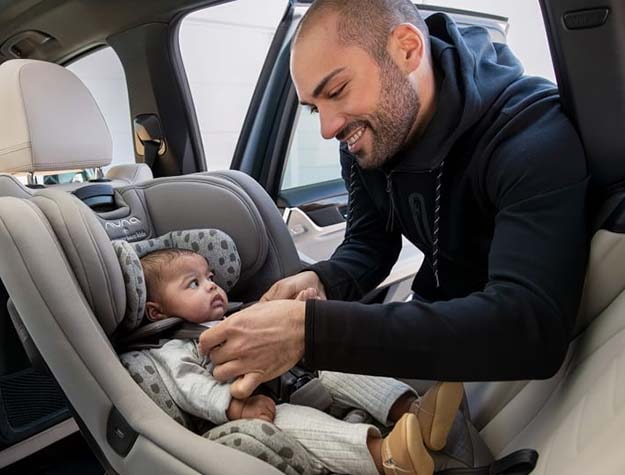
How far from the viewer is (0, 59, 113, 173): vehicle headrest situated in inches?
61.4

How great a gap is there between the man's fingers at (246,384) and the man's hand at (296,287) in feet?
0.90

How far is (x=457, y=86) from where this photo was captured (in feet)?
3.10

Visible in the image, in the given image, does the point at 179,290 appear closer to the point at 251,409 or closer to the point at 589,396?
the point at 251,409

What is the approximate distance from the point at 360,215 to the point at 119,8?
62.6 inches

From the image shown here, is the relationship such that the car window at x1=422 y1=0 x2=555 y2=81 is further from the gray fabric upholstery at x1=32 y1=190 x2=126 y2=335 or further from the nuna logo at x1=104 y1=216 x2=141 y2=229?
the gray fabric upholstery at x1=32 y1=190 x2=126 y2=335

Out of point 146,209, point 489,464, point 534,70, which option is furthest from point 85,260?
point 534,70

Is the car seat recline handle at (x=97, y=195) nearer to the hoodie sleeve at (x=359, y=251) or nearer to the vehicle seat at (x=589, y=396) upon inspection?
the hoodie sleeve at (x=359, y=251)

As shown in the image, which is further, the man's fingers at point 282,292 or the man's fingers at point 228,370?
the man's fingers at point 282,292

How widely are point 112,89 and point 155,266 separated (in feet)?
7.55

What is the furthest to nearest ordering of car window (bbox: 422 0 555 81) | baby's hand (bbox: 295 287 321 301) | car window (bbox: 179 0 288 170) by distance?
car window (bbox: 179 0 288 170) → car window (bbox: 422 0 555 81) → baby's hand (bbox: 295 287 321 301)

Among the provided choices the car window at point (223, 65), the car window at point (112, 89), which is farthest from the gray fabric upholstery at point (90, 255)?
the car window at point (112, 89)

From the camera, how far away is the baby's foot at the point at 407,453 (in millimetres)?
823

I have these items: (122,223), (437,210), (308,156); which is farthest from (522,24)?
(122,223)

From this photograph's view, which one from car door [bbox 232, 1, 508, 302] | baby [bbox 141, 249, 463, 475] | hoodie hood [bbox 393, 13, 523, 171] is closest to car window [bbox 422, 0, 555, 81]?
car door [bbox 232, 1, 508, 302]
